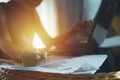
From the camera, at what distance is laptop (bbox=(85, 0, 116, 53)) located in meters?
0.54

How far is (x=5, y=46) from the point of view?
1.89 feet

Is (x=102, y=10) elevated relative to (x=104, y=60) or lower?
elevated

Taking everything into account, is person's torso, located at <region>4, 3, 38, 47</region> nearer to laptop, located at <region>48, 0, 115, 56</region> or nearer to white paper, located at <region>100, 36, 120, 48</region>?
laptop, located at <region>48, 0, 115, 56</region>

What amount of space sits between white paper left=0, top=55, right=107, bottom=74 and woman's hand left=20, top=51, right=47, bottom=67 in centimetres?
2

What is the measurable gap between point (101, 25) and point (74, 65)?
11 centimetres

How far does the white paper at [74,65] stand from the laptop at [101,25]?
26 mm

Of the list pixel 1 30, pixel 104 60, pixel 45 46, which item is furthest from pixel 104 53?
pixel 1 30

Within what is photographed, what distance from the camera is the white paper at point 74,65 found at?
1.66ft

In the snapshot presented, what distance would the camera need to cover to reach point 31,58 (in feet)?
1.75

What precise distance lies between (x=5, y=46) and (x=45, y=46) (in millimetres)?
95

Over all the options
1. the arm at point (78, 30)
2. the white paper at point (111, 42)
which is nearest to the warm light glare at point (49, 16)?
→ the arm at point (78, 30)

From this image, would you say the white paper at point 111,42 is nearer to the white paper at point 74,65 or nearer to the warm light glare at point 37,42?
the white paper at point 74,65

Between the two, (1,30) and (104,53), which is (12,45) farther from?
(104,53)

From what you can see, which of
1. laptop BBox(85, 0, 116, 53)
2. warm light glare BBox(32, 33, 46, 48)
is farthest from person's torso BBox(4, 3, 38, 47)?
laptop BBox(85, 0, 116, 53)
